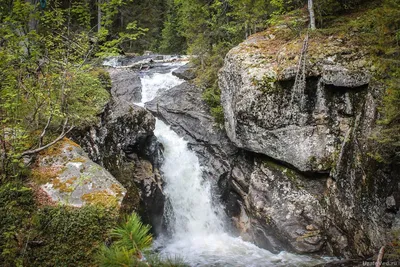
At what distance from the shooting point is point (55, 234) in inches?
171

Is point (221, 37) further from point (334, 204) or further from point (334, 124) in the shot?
point (334, 204)

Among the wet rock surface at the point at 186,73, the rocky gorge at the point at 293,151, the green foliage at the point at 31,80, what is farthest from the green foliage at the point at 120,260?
the wet rock surface at the point at 186,73

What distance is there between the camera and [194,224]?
419 inches

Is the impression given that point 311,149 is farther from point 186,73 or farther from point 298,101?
point 186,73

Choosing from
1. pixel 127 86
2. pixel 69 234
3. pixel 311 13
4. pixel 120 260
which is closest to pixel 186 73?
pixel 127 86

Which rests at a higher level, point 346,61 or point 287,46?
point 287,46

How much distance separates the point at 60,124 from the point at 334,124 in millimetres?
7897

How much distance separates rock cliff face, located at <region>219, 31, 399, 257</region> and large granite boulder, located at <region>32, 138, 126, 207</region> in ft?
17.8

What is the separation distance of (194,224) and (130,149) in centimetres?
402

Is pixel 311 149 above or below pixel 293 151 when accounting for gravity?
above

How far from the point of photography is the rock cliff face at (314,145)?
7141 mm

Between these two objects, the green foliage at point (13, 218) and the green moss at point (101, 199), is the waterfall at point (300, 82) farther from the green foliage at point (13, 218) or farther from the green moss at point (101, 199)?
the green foliage at point (13, 218)

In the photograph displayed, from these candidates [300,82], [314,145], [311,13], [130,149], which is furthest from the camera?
[130,149]

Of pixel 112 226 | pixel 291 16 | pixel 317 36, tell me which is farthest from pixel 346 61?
pixel 112 226
